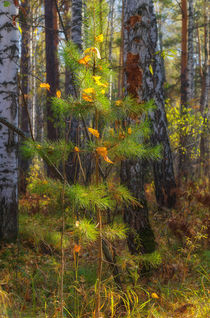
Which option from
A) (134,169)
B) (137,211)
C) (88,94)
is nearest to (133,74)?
(134,169)

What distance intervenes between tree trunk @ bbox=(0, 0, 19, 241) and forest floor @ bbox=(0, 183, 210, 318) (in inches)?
17.3

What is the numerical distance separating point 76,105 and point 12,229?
2735 millimetres

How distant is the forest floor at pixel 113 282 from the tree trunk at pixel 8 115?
1.44 feet

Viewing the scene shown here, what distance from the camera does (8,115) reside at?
4.41m

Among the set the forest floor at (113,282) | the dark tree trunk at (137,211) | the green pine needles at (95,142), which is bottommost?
the forest floor at (113,282)

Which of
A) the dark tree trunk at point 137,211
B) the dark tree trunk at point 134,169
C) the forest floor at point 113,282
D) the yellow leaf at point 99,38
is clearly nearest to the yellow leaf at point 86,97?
the yellow leaf at point 99,38

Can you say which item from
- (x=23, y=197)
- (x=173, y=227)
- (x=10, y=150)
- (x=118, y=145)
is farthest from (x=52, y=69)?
(x=118, y=145)

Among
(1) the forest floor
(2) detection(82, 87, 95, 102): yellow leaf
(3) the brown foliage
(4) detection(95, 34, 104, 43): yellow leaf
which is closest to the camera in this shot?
(2) detection(82, 87, 95, 102): yellow leaf

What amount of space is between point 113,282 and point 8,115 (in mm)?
2670

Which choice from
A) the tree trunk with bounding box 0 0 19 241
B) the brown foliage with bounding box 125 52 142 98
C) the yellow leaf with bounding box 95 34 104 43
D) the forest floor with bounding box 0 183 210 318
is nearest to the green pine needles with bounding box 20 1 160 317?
the yellow leaf with bounding box 95 34 104 43

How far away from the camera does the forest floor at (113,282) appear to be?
2.85 m

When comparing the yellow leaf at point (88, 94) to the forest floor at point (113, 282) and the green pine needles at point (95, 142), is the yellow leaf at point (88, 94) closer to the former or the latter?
the green pine needles at point (95, 142)

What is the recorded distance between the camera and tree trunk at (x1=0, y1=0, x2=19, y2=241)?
4375mm

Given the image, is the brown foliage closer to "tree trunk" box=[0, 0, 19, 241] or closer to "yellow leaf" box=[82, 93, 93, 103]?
"yellow leaf" box=[82, 93, 93, 103]
